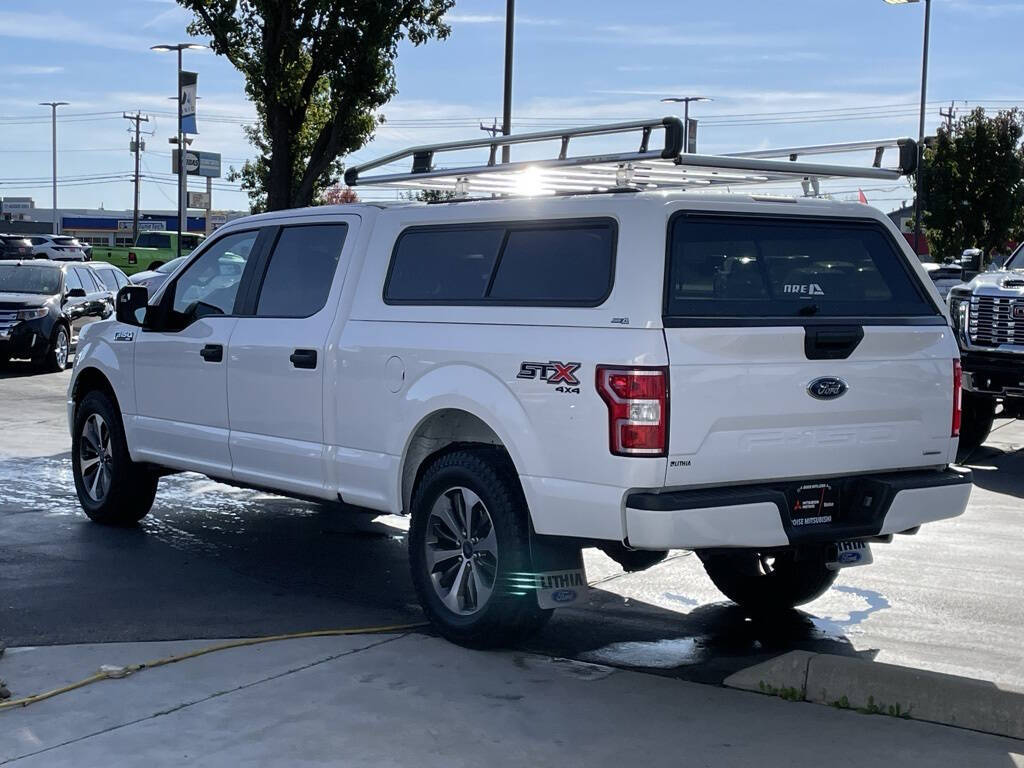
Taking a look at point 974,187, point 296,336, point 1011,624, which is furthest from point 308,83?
point 974,187

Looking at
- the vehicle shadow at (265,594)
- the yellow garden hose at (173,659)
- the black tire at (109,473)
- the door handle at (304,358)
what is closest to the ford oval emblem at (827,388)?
the vehicle shadow at (265,594)

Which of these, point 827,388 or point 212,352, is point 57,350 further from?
point 827,388

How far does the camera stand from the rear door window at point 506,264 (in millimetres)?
5906

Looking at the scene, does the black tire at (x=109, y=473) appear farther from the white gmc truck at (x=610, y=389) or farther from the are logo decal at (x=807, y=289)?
the are logo decal at (x=807, y=289)

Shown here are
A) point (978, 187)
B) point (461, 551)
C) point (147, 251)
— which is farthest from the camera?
point (978, 187)

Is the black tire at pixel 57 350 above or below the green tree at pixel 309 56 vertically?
below

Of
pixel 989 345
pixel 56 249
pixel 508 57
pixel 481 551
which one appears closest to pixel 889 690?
pixel 481 551

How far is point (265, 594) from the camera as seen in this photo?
7406 mm

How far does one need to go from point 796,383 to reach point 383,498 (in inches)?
84.6

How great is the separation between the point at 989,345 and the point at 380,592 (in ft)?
24.3

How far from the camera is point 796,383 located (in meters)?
5.80

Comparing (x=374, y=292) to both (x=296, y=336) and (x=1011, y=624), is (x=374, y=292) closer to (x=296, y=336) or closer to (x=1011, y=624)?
(x=296, y=336)

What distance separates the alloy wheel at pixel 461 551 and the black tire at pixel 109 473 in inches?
125

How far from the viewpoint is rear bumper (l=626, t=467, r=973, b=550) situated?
5.50 metres
